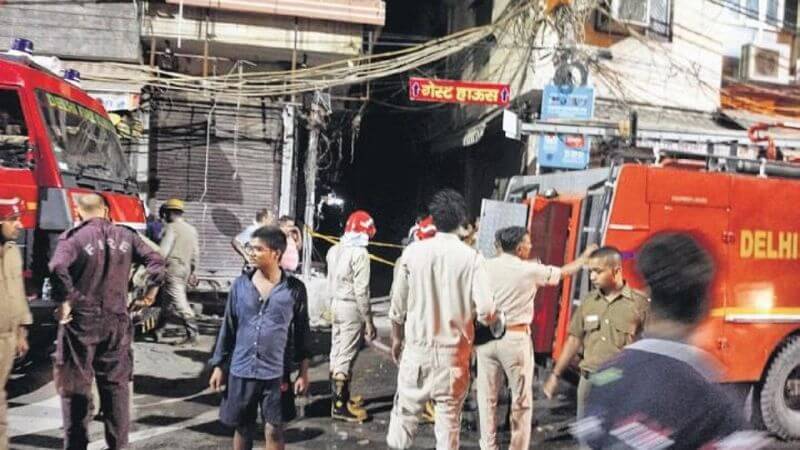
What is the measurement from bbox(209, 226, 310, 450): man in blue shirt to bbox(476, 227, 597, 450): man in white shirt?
146 cm

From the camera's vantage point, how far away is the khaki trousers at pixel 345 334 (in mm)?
6637

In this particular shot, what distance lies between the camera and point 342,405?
21.6ft

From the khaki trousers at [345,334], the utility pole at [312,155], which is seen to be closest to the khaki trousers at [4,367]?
the khaki trousers at [345,334]

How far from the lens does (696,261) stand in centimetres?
216

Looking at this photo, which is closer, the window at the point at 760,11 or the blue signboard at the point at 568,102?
the blue signboard at the point at 568,102

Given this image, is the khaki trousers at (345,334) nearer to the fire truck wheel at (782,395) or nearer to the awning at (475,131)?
the fire truck wheel at (782,395)

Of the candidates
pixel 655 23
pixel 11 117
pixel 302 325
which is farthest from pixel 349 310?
pixel 655 23

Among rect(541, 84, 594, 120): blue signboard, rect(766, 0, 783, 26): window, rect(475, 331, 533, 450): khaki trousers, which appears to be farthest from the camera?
rect(766, 0, 783, 26): window

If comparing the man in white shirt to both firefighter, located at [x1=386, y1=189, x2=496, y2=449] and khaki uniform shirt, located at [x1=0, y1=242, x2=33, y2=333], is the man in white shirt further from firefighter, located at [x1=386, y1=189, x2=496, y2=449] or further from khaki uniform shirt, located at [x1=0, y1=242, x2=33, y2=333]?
khaki uniform shirt, located at [x1=0, y1=242, x2=33, y2=333]

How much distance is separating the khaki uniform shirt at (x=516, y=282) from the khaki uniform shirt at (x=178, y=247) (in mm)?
5345

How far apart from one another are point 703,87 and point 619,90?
1774mm

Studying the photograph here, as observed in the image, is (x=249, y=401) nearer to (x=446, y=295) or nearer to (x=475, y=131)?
(x=446, y=295)

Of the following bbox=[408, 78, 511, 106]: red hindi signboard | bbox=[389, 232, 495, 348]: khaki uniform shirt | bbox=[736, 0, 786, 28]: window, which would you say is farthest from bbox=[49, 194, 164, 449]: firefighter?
bbox=[736, 0, 786, 28]: window

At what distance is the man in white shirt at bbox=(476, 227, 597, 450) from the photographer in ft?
16.9
